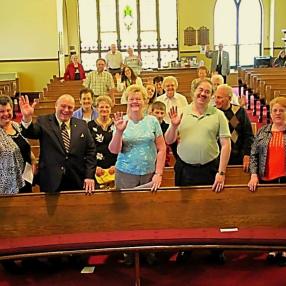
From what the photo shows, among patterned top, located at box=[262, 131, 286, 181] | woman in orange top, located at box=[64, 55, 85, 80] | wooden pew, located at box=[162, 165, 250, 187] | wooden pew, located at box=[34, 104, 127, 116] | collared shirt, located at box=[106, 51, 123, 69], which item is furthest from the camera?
collared shirt, located at box=[106, 51, 123, 69]

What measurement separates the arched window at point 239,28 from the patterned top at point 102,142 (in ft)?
49.2

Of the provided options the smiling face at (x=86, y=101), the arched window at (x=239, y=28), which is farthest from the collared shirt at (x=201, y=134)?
the arched window at (x=239, y=28)

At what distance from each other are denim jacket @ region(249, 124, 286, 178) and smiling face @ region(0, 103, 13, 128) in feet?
5.68

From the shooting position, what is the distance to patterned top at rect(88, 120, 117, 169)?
4.60 meters

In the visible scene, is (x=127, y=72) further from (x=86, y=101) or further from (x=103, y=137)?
(x=103, y=137)

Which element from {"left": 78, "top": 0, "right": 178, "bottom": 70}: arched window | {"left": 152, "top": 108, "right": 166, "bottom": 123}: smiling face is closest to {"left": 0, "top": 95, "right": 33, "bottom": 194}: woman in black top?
{"left": 152, "top": 108, "right": 166, "bottom": 123}: smiling face

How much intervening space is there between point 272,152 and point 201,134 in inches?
20.7

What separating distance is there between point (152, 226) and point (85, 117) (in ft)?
5.68

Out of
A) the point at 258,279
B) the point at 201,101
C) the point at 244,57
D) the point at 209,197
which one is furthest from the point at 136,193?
the point at 244,57

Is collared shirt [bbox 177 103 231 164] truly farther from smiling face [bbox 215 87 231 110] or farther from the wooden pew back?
smiling face [bbox 215 87 231 110]

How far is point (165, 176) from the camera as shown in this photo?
187 inches

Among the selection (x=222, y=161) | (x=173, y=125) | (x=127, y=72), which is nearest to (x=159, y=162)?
(x=173, y=125)

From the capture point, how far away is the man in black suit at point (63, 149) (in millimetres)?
3869

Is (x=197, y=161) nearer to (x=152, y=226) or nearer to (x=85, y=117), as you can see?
(x=152, y=226)
